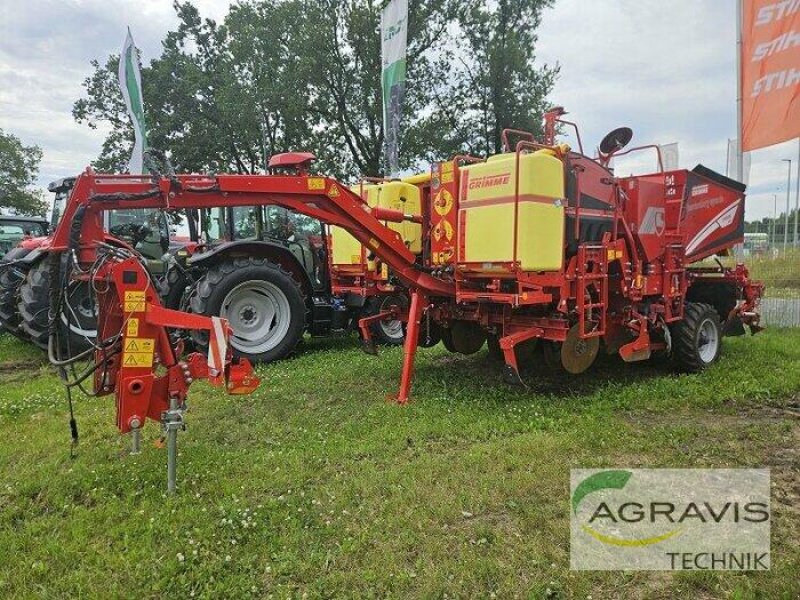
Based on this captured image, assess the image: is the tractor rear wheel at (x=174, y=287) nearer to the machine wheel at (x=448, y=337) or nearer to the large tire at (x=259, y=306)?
the large tire at (x=259, y=306)

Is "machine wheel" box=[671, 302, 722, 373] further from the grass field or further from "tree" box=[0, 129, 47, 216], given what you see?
"tree" box=[0, 129, 47, 216]

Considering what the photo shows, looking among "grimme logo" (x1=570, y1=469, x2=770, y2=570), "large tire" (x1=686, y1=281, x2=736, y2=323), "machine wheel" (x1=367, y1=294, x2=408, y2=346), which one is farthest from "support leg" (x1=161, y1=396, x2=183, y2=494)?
"large tire" (x1=686, y1=281, x2=736, y2=323)

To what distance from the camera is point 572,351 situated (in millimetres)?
5328

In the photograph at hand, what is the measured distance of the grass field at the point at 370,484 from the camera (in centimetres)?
269

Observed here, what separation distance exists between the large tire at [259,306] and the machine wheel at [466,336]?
2.13m

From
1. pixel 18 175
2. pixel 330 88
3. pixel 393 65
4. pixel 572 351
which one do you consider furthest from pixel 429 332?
pixel 18 175

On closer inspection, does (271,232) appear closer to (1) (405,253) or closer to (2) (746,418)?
(1) (405,253)

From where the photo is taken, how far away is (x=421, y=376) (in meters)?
6.34

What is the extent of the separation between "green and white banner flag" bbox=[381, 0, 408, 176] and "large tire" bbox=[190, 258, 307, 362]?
665cm

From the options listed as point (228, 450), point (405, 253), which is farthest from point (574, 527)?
point (405, 253)

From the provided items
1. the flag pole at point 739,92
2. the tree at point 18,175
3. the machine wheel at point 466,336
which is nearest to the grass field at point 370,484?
the machine wheel at point 466,336

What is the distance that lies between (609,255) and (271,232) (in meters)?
4.76

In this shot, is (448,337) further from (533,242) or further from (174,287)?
(174,287)

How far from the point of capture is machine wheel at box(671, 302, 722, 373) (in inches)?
248
